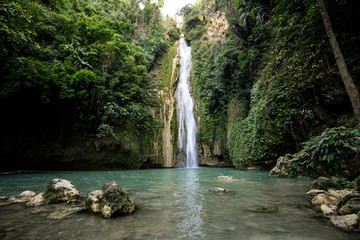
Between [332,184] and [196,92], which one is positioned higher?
[196,92]

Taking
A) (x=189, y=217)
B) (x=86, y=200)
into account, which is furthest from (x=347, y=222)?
(x=86, y=200)

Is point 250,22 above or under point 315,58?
above

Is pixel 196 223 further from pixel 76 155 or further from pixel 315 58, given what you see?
pixel 76 155

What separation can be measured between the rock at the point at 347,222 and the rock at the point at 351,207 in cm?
20

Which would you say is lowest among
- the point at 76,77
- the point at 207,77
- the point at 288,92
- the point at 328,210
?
the point at 328,210

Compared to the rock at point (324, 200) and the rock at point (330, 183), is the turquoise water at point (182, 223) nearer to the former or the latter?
the rock at point (324, 200)

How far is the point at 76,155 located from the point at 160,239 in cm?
1129

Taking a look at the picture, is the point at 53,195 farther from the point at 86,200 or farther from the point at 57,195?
the point at 86,200

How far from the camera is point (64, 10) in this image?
40.9ft

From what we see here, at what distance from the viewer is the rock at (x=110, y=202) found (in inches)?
97.1

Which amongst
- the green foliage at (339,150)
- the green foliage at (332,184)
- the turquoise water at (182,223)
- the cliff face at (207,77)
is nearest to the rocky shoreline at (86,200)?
the turquoise water at (182,223)

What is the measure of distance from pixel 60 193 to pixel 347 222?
4338 mm

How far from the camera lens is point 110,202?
2.55 metres

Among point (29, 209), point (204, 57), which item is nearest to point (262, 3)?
point (204, 57)
